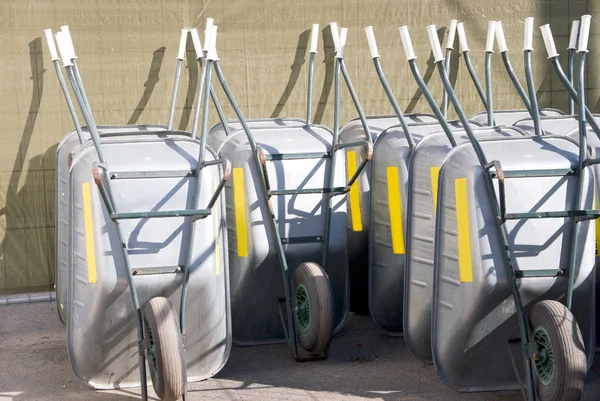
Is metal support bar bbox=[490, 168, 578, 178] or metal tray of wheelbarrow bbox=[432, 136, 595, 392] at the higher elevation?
metal support bar bbox=[490, 168, 578, 178]

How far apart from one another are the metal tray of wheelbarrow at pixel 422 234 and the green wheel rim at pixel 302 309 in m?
0.49

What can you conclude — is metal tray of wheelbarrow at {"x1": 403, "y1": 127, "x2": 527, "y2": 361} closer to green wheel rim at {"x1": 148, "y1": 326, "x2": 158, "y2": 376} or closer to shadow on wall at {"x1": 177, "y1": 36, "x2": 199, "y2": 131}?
green wheel rim at {"x1": 148, "y1": 326, "x2": 158, "y2": 376}

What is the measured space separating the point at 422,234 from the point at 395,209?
0.50 m

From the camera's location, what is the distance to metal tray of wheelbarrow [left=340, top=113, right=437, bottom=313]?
5.32m

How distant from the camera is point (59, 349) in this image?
5.14 meters

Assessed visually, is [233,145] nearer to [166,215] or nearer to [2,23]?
[166,215]

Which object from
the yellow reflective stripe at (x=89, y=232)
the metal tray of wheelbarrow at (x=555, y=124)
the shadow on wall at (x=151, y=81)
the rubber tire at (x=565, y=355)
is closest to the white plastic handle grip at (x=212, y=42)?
the yellow reflective stripe at (x=89, y=232)

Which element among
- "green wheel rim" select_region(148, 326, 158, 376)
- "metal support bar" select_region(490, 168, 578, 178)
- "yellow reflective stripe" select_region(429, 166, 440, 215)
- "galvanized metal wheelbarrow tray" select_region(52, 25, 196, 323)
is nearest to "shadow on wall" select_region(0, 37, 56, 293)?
"galvanized metal wheelbarrow tray" select_region(52, 25, 196, 323)

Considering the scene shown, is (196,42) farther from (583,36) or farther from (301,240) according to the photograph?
(583,36)

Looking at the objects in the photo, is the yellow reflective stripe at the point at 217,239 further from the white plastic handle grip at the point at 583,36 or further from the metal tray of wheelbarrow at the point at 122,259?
the white plastic handle grip at the point at 583,36

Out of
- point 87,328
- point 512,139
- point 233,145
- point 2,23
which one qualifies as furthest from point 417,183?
point 2,23

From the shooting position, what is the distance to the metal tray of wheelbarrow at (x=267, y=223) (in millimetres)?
4887

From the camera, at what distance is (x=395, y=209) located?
5.01m

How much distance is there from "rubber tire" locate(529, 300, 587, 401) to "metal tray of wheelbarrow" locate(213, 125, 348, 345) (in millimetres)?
1507
